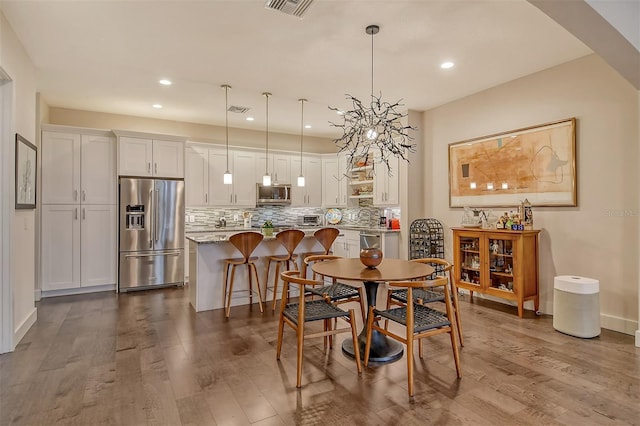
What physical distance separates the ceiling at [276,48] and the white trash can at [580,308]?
2339 mm

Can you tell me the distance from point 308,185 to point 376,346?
479 centimetres

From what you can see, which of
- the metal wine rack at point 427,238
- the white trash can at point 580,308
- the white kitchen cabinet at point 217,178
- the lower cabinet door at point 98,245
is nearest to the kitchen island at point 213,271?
the lower cabinet door at point 98,245

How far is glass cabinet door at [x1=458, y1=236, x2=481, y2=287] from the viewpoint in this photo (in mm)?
4543

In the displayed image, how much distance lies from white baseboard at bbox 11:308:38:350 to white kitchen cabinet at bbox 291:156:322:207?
4.43 m

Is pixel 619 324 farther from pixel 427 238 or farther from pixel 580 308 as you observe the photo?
pixel 427 238

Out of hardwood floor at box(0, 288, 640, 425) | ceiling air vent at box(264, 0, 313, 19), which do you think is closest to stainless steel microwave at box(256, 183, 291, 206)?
hardwood floor at box(0, 288, 640, 425)

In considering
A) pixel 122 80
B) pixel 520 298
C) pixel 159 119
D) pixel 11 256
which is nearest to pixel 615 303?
pixel 520 298

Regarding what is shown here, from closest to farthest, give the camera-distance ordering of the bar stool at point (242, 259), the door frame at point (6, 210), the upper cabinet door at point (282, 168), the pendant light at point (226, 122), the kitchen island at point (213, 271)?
the door frame at point (6, 210) → the bar stool at point (242, 259) → the kitchen island at point (213, 271) → the pendant light at point (226, 122) → the upper cabinet door at point (282, 168)

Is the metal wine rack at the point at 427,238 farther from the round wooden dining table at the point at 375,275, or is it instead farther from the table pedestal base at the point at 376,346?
the table pedestal base at the point at 376,346

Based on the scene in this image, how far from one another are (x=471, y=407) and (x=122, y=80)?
195 inches

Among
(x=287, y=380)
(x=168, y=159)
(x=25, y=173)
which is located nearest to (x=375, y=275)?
(x=287, y=380)

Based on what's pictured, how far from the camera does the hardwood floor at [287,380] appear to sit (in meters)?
2.13

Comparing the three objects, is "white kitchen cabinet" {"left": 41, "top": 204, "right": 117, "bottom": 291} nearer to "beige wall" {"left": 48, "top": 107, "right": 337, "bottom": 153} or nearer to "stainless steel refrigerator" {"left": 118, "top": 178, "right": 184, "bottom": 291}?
"stainless steel refrigerator" {"left": 118, "top": 178, "right": 184, "bottom": 291}

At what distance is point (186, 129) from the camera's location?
21.4 ft
